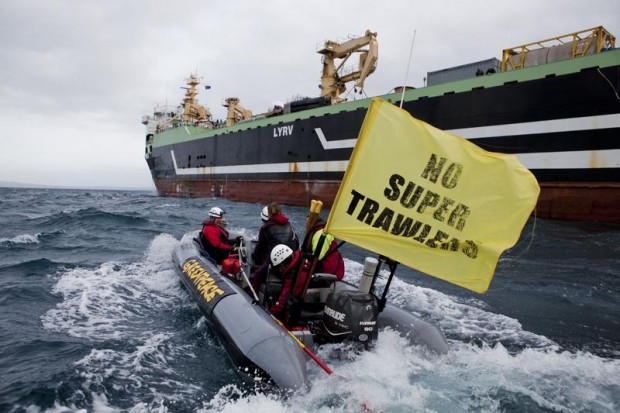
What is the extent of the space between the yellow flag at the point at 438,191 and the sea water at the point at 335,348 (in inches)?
53.0

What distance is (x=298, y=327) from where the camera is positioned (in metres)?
5.35

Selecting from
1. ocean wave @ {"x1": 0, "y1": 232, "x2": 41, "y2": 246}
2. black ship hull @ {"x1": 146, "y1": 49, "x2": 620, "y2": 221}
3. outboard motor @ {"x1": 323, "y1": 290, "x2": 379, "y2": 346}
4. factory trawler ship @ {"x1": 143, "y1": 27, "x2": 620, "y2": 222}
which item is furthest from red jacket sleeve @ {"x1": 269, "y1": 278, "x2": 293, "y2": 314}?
black ship hull @ {"x1": 146, "y1": 49, "x2": 620, "y2": 221}

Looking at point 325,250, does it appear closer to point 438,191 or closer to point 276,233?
point 276,233

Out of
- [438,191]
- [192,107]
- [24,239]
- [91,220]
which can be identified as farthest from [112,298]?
[192,107]

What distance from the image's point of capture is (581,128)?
13.1m

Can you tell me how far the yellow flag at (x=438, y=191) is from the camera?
4035 millimetres

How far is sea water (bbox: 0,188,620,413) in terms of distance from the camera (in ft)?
13.3

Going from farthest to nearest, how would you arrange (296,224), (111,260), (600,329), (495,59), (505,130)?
(495,59) < (296,224) < (505,130) < (111,260) < (600,329)

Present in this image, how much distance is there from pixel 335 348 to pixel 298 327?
0.58 metres

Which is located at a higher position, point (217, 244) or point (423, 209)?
point (423, 209)

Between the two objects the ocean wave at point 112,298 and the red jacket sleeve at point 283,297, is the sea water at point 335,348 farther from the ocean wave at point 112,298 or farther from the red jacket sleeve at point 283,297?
the red jacket sleeve at point 283,297

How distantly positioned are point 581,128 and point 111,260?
14.6m

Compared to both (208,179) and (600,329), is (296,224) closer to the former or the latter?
(600,329)

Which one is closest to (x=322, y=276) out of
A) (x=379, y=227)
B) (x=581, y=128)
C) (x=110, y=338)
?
(x=379, y=227)
